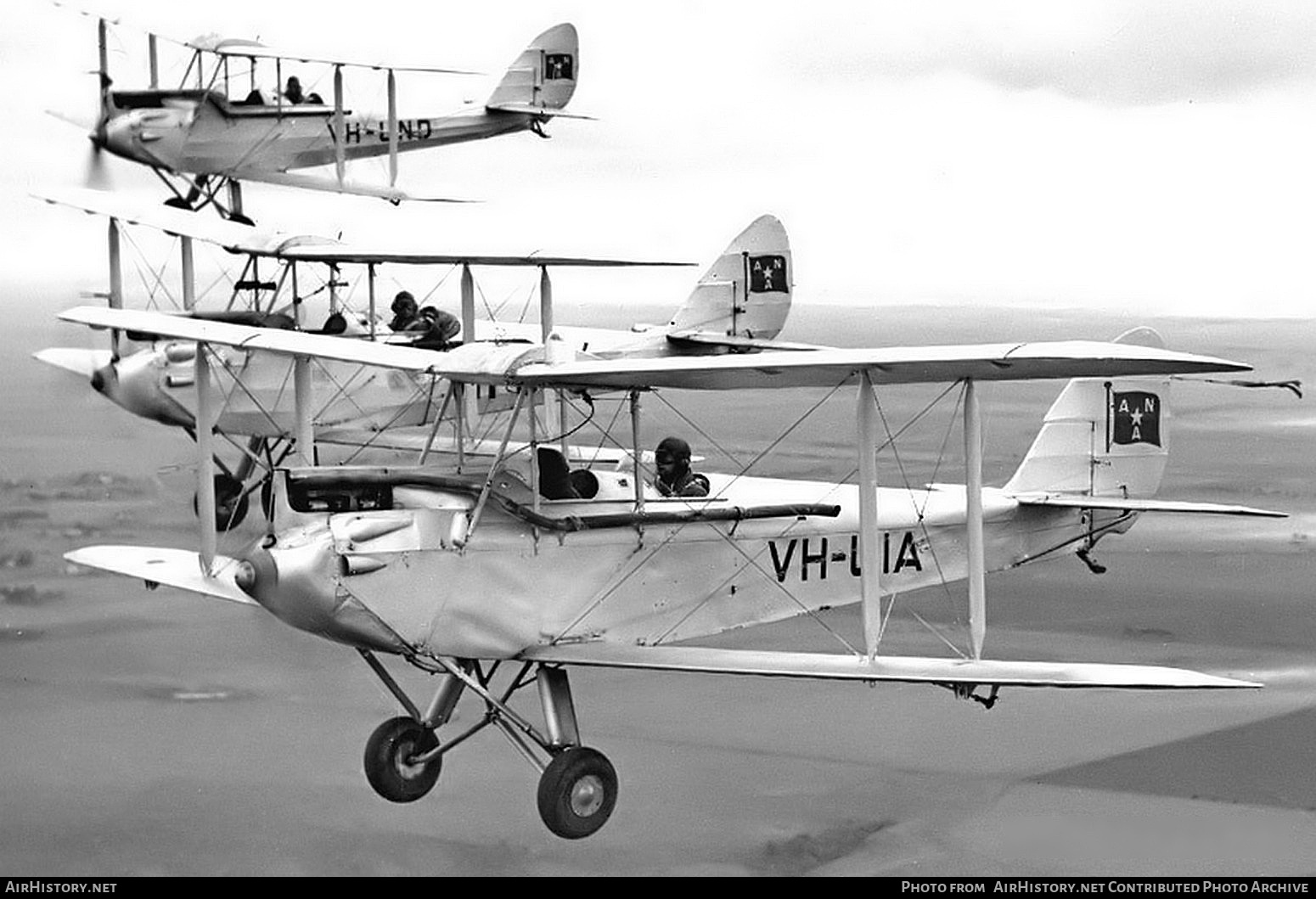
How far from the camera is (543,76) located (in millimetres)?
20234

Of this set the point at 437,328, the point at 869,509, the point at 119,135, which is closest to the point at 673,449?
the point at 869,509

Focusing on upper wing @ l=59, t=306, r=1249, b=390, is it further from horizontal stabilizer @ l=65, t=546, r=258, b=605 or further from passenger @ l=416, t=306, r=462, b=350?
passenger @ l=416, t=306, r=462, b=350

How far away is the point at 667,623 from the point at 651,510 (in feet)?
1.80

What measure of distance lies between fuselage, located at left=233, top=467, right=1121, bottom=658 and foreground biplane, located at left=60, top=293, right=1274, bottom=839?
0.01m

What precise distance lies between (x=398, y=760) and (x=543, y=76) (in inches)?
431

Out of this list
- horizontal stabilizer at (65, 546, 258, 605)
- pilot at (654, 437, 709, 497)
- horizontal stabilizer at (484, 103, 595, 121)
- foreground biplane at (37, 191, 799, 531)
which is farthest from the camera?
horizontal stabilizer at (484, 103, 595, 121)

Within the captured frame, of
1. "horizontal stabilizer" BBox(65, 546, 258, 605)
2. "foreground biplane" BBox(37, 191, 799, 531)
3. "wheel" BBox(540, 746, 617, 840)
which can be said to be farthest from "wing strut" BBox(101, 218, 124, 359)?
"wheel" BBox(540, 746, 617, 840)

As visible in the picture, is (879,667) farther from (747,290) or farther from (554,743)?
(747,290)

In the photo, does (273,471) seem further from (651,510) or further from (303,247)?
(303,247)

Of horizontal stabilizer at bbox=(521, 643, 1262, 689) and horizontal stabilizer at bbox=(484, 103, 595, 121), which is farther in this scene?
horizontal stabilizer at bbox=(484, 103, 595, 121)

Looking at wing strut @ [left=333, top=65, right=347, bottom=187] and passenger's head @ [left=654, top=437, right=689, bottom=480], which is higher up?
wing strut @ [left=333, top=65, right=347, bottom=187]

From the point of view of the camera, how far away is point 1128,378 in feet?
39.1

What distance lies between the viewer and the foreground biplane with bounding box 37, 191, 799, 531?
45.9ft

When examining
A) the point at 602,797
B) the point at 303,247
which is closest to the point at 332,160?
the point at 303,247
